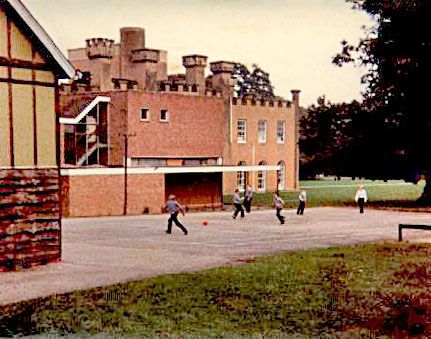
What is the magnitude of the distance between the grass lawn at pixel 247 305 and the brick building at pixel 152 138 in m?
25.9

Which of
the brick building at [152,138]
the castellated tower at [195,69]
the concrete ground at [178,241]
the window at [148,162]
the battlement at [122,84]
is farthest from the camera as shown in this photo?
the castellated tower at [195,69]

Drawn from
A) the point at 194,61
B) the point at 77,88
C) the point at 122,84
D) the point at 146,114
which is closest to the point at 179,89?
the point at 194,61

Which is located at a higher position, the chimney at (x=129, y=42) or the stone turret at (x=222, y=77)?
the chimney at (x=129, y=42)

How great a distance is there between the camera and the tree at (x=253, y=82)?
115794mm

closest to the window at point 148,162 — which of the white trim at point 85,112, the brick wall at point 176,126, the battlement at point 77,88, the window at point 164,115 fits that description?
the brick wall at point 176,126

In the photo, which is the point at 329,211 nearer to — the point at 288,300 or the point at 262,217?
the point at 262,217

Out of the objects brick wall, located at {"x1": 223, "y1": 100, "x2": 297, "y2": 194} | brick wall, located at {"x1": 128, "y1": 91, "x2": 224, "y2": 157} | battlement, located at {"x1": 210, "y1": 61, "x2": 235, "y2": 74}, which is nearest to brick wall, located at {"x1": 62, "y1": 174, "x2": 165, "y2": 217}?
brick wall, located at {"x1": 128, "y1": 91, "x2": 224, "y2": 157}

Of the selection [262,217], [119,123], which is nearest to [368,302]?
[262,217]

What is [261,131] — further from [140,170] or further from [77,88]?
→ [140,170]

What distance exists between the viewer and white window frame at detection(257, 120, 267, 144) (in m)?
71.8

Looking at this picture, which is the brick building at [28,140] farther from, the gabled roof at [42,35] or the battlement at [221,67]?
the battlement at [221,67]

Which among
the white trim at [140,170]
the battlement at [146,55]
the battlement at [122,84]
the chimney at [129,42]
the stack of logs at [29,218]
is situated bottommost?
the stack of logs at [29,218]

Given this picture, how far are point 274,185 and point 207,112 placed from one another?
15.9 metres

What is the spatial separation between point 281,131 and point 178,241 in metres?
46.7
